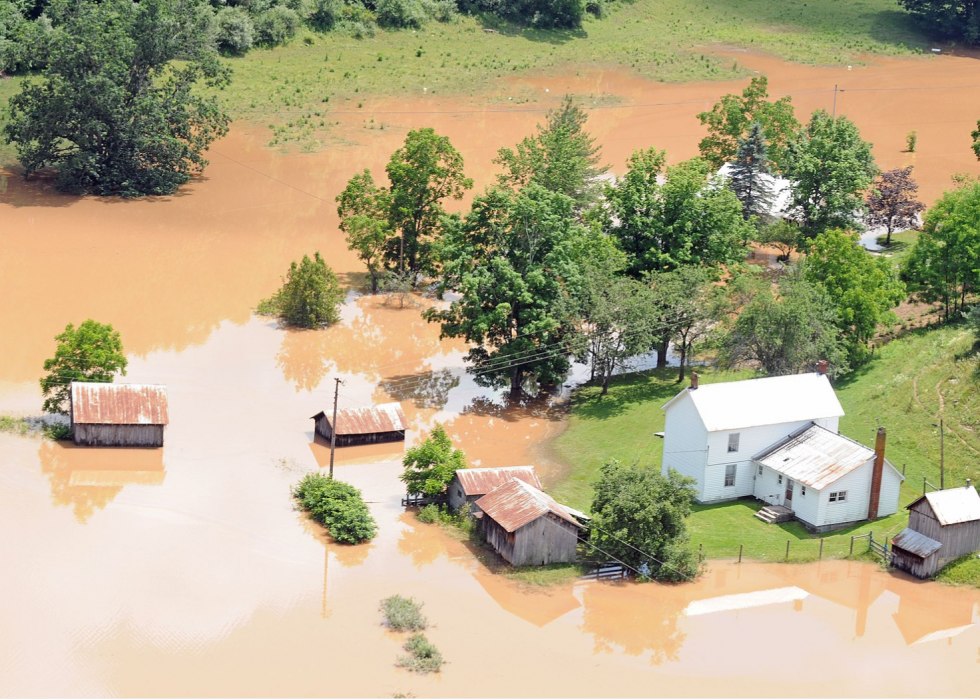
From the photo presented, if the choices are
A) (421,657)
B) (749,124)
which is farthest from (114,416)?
(749,124)

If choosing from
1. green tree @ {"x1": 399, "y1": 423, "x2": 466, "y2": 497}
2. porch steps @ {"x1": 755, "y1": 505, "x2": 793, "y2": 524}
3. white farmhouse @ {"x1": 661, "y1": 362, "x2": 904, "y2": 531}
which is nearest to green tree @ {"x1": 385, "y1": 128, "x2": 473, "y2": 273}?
green tree @ {"x1": 399, "y1": 423, "x2": 466, "y2": 497}

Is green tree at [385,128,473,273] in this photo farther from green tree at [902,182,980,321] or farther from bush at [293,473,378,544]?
bush at [293,473,378,544]

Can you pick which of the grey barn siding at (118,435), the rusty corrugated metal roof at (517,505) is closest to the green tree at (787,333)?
the rusty corrugated metal roof at (517,505)

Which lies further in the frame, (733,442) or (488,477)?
(733,442)

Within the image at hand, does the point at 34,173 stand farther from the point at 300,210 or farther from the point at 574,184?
the point at 574,184

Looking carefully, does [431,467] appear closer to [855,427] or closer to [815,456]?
[815,456]

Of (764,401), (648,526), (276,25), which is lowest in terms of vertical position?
(648,526)

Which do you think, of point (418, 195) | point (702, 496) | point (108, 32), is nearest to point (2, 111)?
point (108, 32)

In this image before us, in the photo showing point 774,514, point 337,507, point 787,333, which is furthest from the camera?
point 787,333
